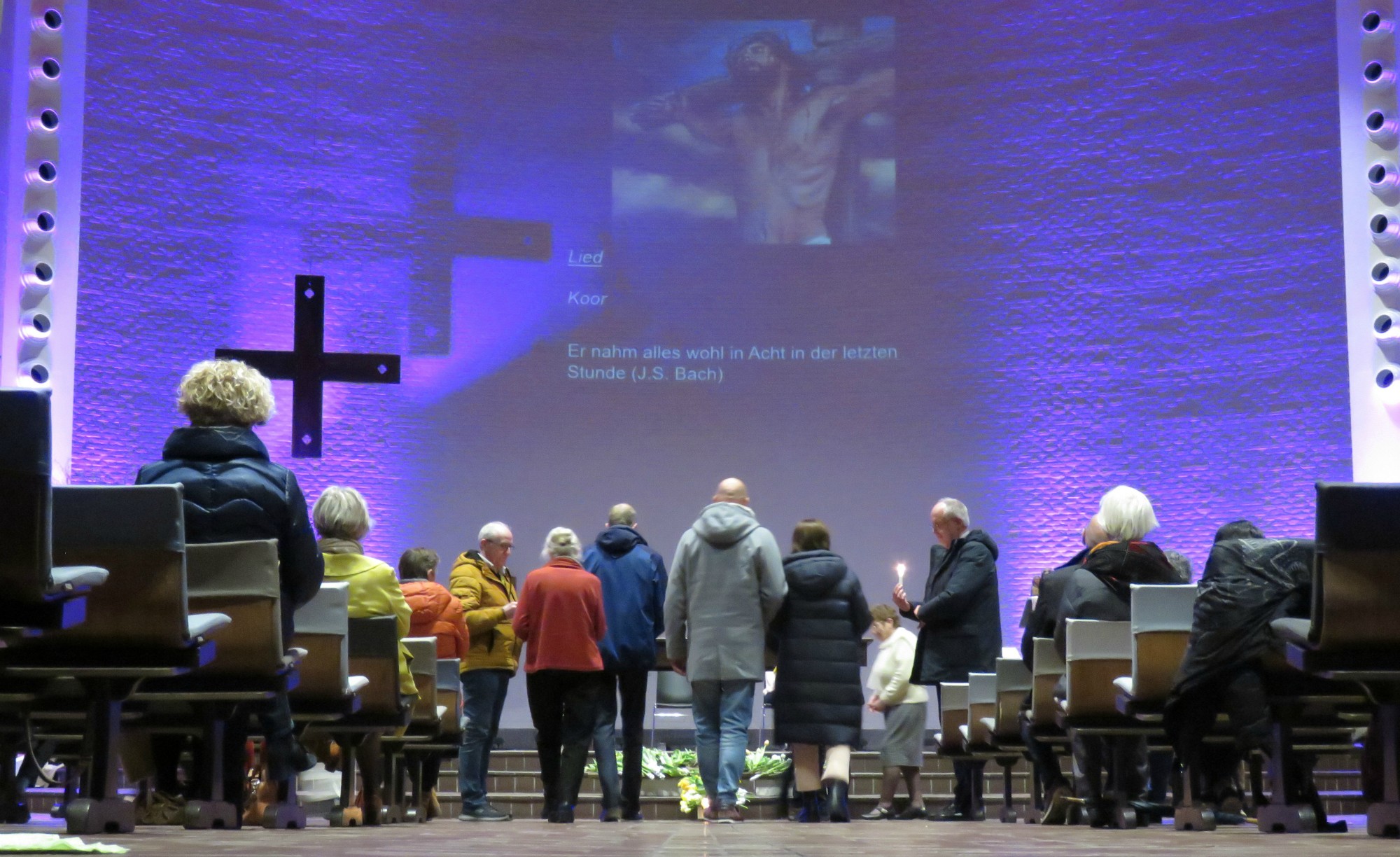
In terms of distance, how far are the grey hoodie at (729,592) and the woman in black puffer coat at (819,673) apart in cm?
10

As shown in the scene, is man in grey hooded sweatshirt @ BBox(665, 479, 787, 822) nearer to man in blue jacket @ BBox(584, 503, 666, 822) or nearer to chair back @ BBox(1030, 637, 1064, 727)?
man in blue jacket @ BBox(584, 503, 666, 822)

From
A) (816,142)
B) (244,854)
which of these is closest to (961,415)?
(816,142)

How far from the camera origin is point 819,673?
20.2 ft

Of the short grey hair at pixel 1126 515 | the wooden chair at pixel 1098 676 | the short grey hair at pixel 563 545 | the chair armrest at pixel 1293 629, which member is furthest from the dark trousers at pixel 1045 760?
the short grey hair at pixel 563 545

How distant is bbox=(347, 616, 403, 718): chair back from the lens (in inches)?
188

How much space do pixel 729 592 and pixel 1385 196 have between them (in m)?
5.29

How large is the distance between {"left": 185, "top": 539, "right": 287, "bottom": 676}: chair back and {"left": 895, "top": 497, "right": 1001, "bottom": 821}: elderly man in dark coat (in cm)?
341

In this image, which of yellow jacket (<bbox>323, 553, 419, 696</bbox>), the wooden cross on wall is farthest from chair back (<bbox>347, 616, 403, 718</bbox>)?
the wooden cross on wall

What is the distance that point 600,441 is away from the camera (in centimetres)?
1038

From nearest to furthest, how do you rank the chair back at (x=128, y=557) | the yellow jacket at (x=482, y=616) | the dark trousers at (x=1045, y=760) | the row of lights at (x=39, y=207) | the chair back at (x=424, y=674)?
1. the chair back at (x=128, y=557)
2. the dark trousers at (x=1045, y=760)
3. the chair back at (x=424, y=674)
4. the yellow jacket at (x=482, y=616)
5. the row of lights at (x=39, y=207)

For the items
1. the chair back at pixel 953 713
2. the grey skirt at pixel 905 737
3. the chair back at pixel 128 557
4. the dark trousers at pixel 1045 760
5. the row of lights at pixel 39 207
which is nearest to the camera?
the chair back at pixel 128 557

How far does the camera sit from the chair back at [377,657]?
188 inches

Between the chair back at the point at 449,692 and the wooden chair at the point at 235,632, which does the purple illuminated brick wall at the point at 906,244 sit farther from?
the wooden chair at the point at 235,632

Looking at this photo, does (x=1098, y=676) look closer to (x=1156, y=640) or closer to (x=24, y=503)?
(x=1156, y=640)
